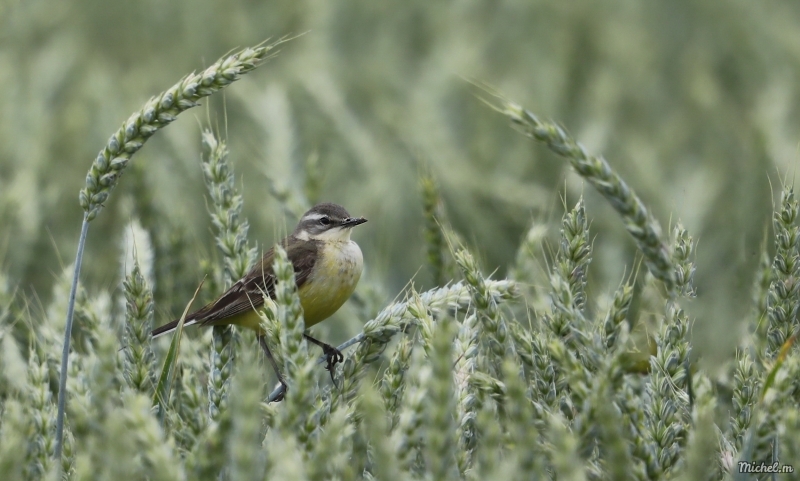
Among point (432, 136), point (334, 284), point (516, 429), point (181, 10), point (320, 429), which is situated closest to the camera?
point (516, 429)

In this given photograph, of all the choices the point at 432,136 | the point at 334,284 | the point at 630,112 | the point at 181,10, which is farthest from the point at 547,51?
the point at 334,284

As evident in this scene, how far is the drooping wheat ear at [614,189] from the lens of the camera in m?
2.35

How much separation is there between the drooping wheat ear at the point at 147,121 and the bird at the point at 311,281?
728mm

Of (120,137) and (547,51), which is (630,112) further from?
(120,137)

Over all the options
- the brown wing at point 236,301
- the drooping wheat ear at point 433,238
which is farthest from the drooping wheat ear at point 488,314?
the drooping wheat ear at point 433,238

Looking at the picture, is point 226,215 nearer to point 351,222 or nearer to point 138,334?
point 138,334

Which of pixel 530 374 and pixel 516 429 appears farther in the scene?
pixel 530 374

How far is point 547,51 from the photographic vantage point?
7965 mm

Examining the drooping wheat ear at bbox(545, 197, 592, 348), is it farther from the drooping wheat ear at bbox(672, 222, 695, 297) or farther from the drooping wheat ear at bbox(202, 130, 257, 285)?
the drooping wheat ear at bbox(202, 130, 257, 285)

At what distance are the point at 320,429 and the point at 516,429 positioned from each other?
0.60m

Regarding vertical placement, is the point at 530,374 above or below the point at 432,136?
above

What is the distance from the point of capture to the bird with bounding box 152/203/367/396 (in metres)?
3.67

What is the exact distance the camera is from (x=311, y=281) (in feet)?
14.3

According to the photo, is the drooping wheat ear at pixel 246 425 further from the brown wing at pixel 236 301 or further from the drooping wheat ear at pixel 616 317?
the brown wing at pixel 236 301
